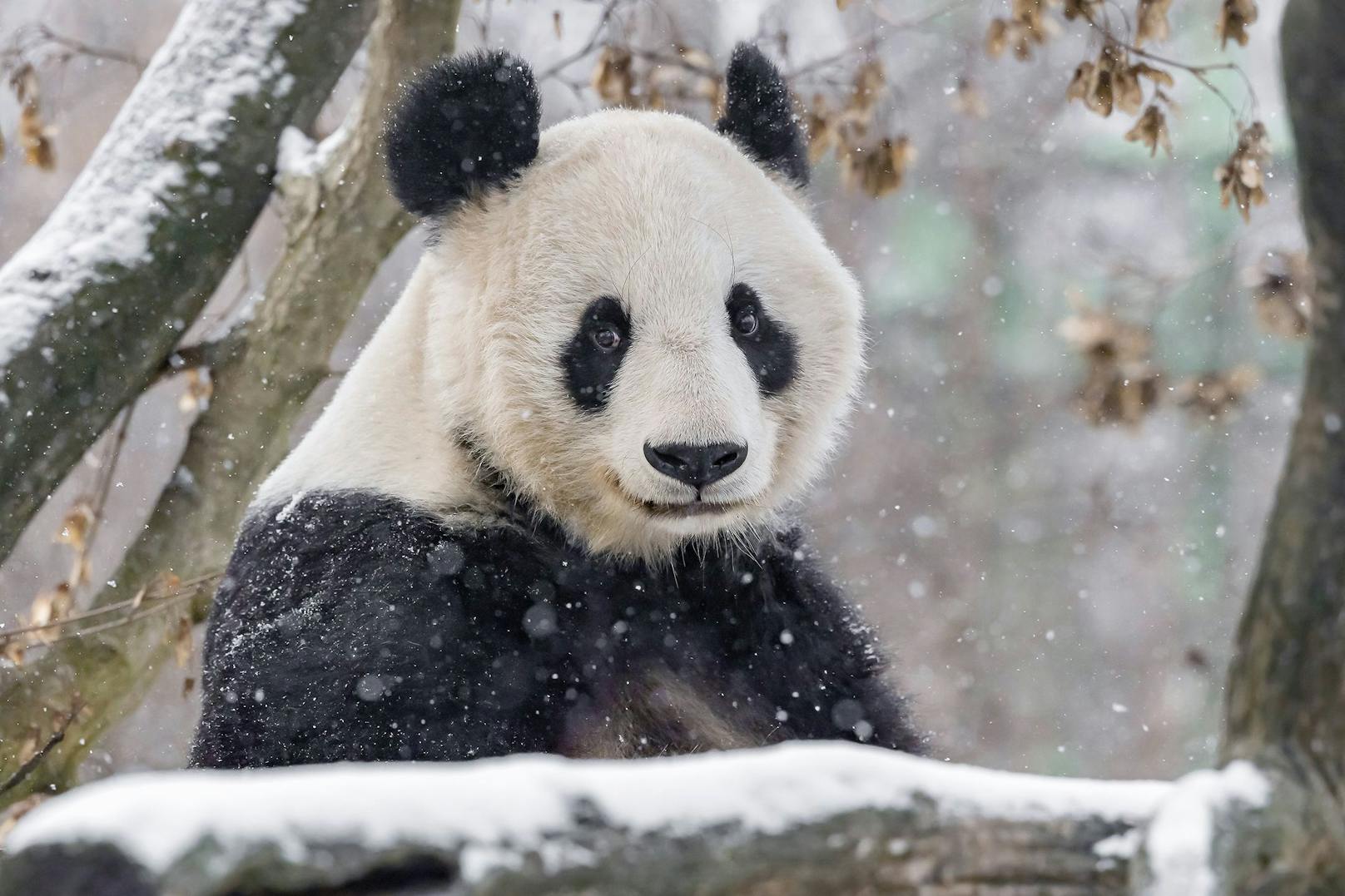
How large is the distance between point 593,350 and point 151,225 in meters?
1.60

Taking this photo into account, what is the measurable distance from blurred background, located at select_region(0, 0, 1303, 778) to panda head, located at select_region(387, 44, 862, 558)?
8.37m

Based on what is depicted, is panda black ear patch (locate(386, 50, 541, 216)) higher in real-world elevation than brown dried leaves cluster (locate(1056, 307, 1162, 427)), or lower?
higher

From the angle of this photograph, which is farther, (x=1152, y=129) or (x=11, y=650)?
(x=1152, y=129)

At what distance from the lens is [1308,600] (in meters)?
1.65

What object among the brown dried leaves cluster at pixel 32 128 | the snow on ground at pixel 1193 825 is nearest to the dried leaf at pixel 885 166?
Result: the brown dried leaves cluster at pixel 32 128

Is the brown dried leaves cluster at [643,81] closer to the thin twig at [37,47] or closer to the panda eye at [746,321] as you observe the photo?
the panda eye at [746,321]

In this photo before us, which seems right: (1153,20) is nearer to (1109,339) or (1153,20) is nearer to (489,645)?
(1109,339)

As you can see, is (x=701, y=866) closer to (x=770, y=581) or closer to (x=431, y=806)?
(x=431, y=806)

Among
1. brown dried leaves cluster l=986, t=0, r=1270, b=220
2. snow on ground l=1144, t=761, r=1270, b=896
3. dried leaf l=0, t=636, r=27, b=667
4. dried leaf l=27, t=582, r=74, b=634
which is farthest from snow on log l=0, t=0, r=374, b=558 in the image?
snow on ground l=1144, t=761, r=1270, b=896

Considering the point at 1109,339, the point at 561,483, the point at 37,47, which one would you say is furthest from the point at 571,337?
the point at 1109,339

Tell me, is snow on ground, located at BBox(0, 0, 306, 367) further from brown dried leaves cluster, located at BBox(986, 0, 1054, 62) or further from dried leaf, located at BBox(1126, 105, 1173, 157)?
dried leaf, located at BBox(1126, 105, 1173, 157)

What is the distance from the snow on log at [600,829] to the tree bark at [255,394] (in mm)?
3212

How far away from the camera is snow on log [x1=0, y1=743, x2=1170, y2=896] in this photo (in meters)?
1.29

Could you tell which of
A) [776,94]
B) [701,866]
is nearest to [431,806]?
[701,866]
